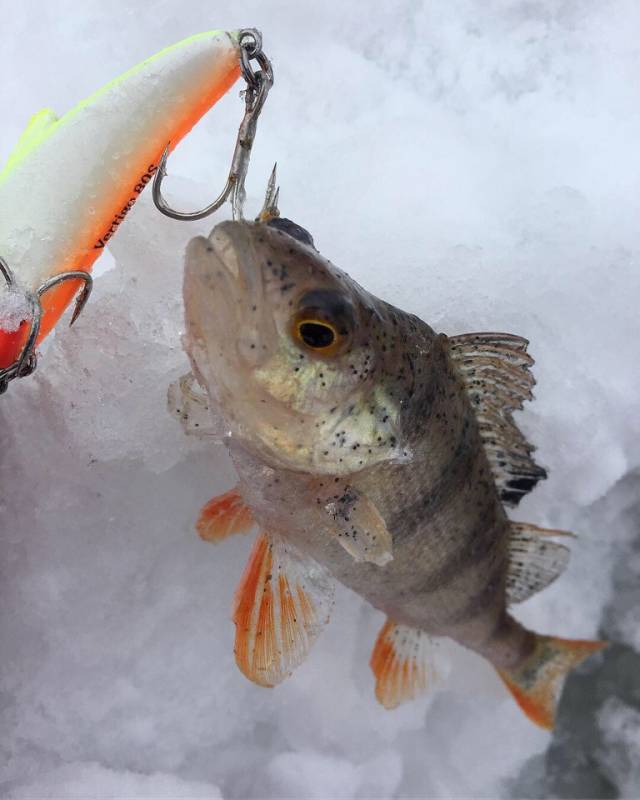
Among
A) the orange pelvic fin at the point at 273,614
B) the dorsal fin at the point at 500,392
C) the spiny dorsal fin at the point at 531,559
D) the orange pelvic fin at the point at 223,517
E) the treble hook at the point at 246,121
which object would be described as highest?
the treble hook at the point at 246,121

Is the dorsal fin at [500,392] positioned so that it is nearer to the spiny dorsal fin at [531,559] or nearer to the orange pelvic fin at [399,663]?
the spiny dorsal fin at [531,559]

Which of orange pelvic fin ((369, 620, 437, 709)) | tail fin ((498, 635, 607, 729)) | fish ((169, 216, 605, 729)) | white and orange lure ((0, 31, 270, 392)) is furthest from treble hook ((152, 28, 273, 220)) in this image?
tail fin ((498, 635, 607, 729))

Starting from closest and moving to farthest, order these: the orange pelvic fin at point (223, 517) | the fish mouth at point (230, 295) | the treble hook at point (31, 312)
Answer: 1. the fish mouth at point (230, 295)
2. the treble hook at point (31, 312)
3. the orange pelvic fin at point (223, 517)

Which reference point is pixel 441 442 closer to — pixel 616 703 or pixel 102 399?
pixel 102 399

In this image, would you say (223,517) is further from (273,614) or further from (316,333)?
(316,333)

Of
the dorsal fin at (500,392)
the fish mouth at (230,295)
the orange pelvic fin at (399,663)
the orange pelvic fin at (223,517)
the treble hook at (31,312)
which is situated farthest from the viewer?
the orange pelvic fin at (399,663)

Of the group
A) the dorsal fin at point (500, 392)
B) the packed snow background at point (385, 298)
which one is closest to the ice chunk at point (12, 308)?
the packed snow background at point (385, 298)

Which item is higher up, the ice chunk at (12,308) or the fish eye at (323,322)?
the fish eye at (323,322)

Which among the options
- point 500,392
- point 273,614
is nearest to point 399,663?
point 273,614

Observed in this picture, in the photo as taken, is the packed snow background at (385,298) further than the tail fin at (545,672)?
No
